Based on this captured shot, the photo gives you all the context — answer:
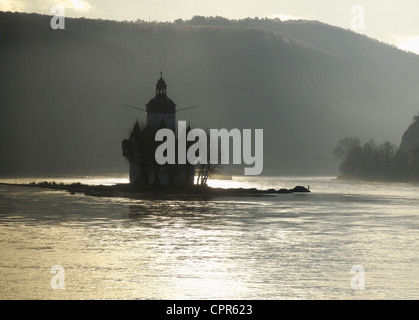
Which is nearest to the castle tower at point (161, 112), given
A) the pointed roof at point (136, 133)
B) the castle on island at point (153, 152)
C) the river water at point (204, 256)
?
the castle on island at point (153, 152)

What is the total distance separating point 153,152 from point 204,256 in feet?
320

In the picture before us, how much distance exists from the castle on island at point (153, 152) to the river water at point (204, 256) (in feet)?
187

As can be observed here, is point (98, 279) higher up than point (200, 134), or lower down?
lower down

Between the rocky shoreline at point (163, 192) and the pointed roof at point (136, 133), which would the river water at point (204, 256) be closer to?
the rocky shoreline at point (163, 192)

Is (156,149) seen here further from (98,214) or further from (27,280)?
(27,280)

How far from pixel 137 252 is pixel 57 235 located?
14.6 m

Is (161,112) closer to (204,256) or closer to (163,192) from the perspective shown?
(163,192)

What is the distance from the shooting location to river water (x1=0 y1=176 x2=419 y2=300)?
127 ft

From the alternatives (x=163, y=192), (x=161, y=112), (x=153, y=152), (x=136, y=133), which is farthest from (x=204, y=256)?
(x=161, y=112)

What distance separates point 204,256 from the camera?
51.7 meters

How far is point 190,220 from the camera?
8319 cm

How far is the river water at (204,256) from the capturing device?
38562mm
